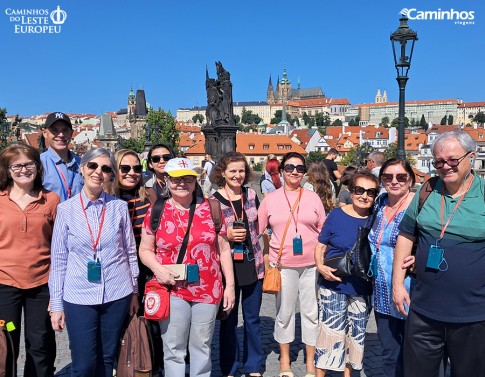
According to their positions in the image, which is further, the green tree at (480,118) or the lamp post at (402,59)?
the green tree at (480,118)

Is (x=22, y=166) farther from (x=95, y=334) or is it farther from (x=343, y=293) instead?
(x=343, y=293)

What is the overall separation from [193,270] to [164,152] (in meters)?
1.55

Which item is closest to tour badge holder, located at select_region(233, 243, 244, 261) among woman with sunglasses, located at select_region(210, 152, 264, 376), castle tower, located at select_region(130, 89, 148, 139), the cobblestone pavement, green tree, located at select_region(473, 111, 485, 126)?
woman with sunglasses, located at select_region(210, 152, 264, 376)

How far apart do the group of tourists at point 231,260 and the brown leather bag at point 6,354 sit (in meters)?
0.12

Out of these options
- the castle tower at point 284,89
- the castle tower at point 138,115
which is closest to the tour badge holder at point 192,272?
the castle tower at point 138,115

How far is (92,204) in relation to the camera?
9.29 ft

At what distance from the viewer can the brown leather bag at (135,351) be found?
2895 millimetres

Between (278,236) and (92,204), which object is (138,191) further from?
(278,236)

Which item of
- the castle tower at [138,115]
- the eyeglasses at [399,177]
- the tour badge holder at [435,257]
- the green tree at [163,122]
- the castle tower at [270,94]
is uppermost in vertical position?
the castle tower at [270,94]

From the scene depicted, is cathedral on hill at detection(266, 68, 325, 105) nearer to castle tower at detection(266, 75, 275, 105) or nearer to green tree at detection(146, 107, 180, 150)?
castle tower at detection(266, 75, 275, 105)

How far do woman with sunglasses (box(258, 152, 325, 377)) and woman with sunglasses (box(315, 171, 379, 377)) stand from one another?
0.29m

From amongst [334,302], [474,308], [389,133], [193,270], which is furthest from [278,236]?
[389,133]

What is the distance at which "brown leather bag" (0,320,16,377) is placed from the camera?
9.11 feet

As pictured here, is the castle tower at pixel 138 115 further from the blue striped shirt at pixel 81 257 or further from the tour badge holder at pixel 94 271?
the tour badge holder at pixel 94 271
